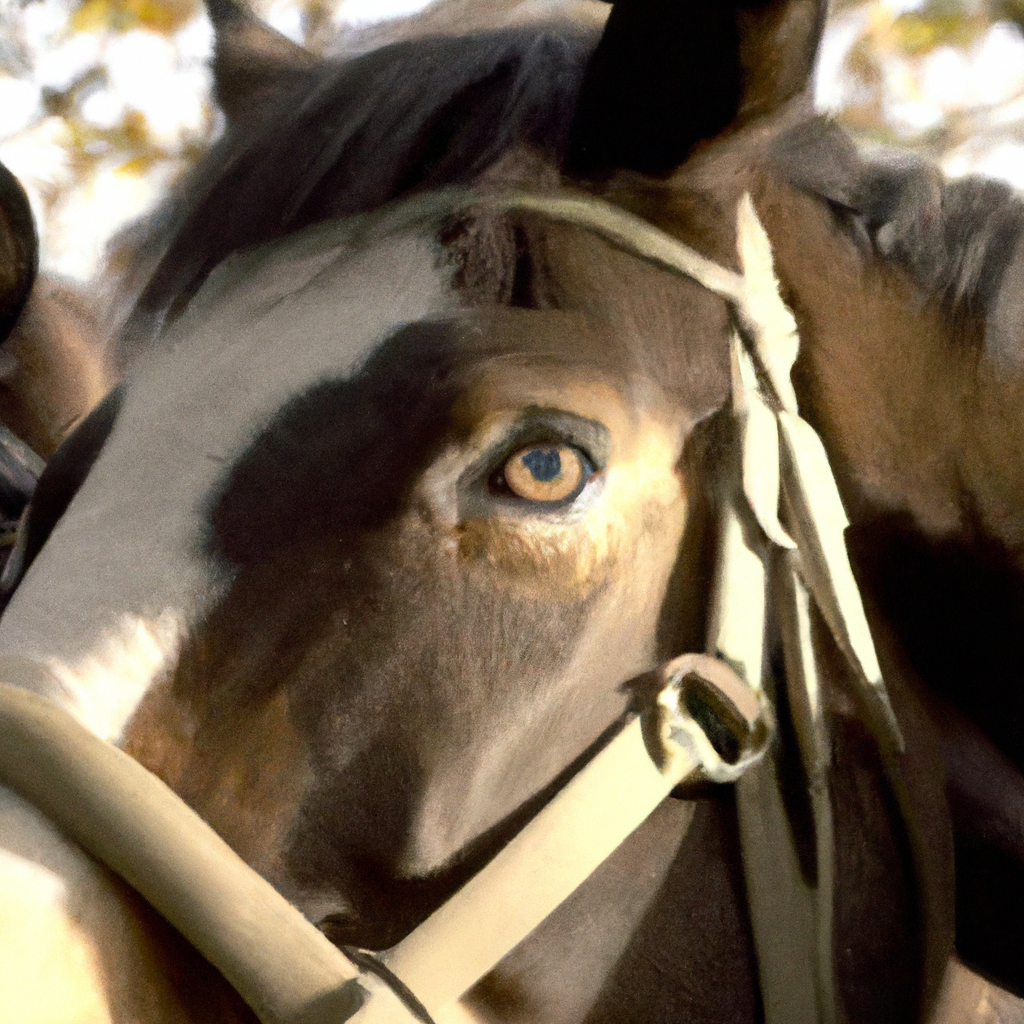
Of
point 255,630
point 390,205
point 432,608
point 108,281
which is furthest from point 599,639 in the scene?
point 108,281

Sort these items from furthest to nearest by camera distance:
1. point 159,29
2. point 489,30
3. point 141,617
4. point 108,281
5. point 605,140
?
point 159,29
point 108,281
point 489,30
point 605,140
point 141,617

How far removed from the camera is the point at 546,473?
637mm

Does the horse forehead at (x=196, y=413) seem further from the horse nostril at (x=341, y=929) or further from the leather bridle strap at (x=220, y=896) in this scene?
the horse nostril at (x=341, y=929)

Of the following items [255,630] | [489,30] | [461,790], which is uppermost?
[489,30]

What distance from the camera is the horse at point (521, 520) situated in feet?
1.88

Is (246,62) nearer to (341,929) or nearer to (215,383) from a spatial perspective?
(215,383)

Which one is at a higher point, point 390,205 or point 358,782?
point 390,205

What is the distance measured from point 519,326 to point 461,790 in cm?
31

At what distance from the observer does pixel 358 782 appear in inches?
23.5

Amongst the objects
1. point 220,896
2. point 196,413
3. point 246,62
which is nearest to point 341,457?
point 196,413

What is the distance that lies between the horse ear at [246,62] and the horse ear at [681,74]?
1.15 feet

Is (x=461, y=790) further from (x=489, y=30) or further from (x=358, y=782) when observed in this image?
(x=489, y=30)

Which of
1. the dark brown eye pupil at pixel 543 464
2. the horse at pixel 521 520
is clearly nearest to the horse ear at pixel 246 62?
the horse at pixel 521 520

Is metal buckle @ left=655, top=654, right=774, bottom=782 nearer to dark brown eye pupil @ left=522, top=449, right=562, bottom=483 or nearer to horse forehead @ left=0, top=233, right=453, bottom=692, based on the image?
dark brown eye pupil @ left=522, top=449, right=562, bottom=483
